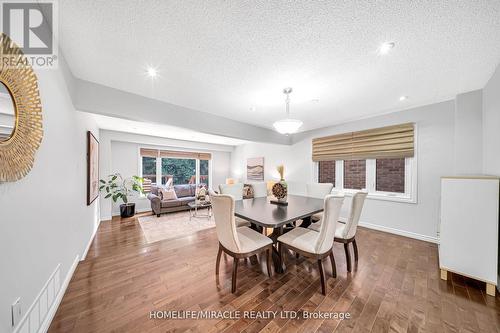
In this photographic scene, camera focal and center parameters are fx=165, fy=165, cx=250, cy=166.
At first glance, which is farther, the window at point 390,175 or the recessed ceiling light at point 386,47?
the window at point 390,175

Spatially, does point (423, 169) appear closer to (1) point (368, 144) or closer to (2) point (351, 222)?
(1) point (368, 144)

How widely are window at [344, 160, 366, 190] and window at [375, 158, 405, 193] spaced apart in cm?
24

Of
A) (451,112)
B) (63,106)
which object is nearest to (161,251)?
(63,106)

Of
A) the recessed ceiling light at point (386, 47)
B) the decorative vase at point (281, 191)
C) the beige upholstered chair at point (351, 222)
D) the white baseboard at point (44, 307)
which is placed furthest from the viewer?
the decorative vase at point (281, 191)

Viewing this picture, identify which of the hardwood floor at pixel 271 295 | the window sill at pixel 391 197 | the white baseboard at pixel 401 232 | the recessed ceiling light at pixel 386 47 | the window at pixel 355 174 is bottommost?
the hardwood floor at pixel 271 295

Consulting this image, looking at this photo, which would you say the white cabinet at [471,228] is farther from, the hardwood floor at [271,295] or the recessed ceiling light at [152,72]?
the recessed ceiling light at [152,72]

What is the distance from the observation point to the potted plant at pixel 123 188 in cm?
398

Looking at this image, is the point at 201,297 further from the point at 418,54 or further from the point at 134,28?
the point at 418,54

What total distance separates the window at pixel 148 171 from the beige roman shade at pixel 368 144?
4.81 m

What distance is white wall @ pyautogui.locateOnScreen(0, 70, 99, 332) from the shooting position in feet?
2.92

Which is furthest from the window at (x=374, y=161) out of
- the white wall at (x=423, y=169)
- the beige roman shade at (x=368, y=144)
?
the white wall at (x=423, y=169)

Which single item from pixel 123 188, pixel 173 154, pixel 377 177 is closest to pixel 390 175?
pixel 377 177

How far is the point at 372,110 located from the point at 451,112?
1.04 meters

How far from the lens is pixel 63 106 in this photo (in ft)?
5.21
